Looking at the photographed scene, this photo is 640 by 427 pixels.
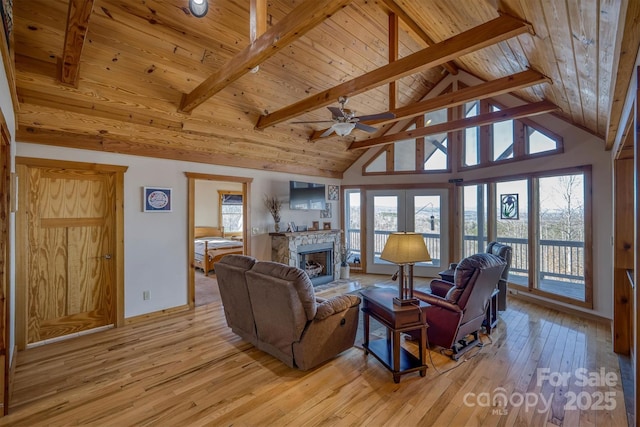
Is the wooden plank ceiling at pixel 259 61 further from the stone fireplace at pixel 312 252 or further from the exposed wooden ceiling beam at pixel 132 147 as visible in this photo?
the stone fireplace at pixel 312 252

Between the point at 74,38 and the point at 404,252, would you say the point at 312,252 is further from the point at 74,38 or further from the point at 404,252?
the point at 74,38

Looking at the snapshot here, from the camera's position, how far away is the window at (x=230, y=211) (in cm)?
873

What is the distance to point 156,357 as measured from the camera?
3.07 metres

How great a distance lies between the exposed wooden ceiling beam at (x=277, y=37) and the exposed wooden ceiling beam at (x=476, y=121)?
362 cm

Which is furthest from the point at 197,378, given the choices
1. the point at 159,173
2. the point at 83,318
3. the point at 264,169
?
the point at 264,169

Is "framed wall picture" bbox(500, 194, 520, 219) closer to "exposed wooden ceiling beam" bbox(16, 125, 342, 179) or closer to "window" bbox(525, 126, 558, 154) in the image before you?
"window" bbox(525, 126, 558, 154)

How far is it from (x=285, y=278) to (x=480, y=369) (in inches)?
81.9

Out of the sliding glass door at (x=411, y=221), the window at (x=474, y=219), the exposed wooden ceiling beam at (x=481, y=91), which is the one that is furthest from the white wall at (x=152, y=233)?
the window at (x=474, y=219)

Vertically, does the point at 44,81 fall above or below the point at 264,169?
above

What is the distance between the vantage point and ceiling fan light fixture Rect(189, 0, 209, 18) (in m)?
2.80

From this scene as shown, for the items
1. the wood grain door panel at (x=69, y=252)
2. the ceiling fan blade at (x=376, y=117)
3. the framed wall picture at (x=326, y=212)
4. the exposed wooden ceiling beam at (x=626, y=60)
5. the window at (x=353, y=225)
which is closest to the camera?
the exposed wooden ceiling beam at (x=626, y=60)

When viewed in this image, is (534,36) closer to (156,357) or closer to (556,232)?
(556,232)

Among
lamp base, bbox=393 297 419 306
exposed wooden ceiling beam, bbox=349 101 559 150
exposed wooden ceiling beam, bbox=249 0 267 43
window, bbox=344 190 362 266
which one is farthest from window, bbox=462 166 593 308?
exposed wooden ceiling beam, bbox=249 0 267 43

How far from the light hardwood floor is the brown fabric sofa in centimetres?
17
